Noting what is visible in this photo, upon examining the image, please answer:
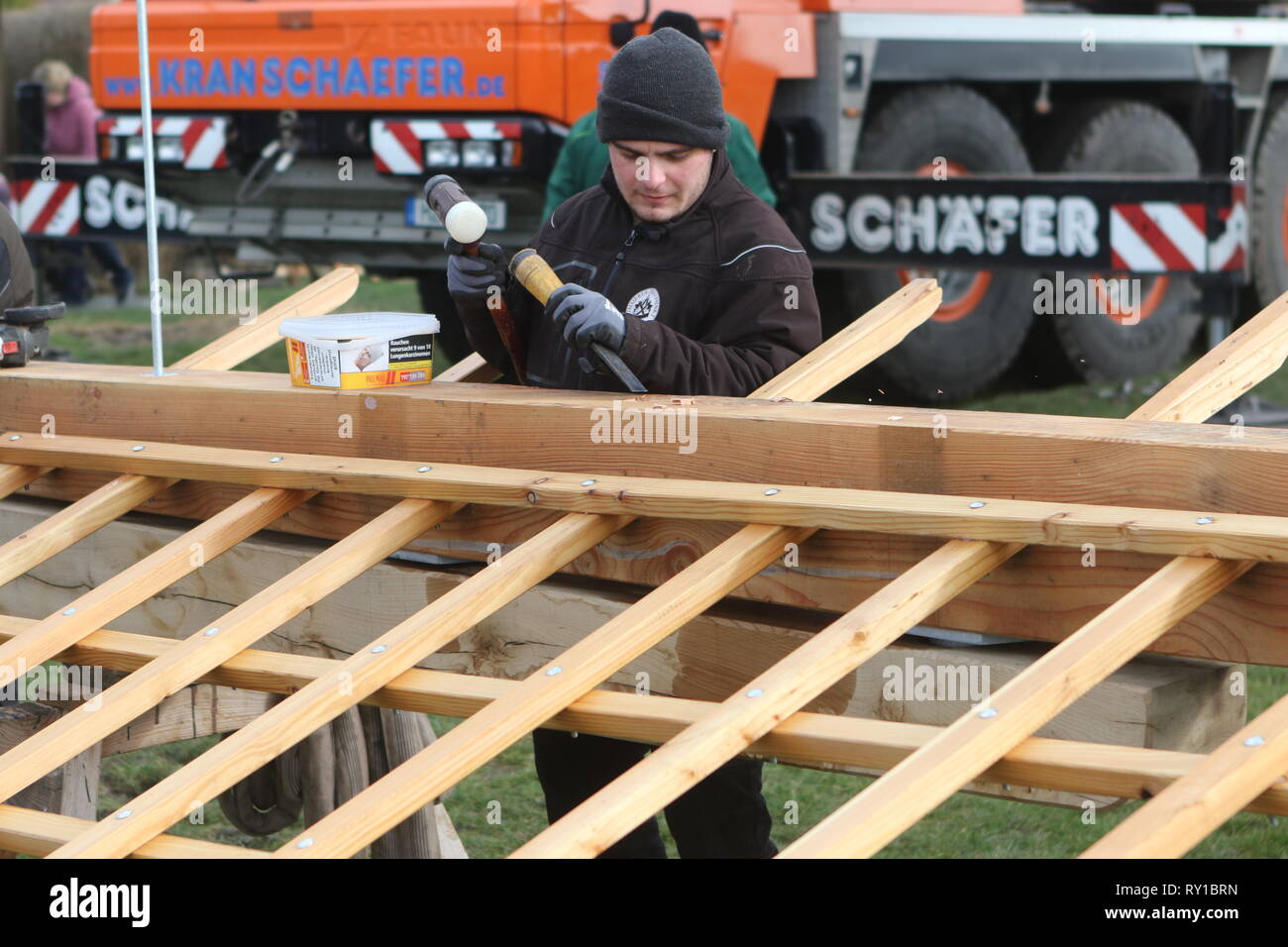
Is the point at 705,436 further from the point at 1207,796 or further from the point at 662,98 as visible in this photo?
the point at 1207,796

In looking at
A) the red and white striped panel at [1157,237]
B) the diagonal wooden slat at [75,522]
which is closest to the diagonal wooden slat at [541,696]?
the diagonal wooden slat at [75,522]

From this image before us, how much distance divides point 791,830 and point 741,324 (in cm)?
152

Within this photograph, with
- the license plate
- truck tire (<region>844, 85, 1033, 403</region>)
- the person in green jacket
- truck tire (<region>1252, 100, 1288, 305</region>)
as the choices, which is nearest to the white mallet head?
the person in green jacket

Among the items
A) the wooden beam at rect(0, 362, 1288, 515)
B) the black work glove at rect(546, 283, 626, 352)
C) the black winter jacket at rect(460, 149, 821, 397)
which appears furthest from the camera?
the black winter jacket at rect(460, 149, 821, 397)

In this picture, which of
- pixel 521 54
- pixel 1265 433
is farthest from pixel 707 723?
pixel 521 54

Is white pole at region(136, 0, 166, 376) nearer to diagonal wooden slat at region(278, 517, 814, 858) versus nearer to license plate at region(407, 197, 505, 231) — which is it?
diagonal wooden slat at region(278, 517, 814, 858)

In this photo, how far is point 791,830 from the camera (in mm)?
4293

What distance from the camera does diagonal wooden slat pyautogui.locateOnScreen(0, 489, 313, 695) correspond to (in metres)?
2.74

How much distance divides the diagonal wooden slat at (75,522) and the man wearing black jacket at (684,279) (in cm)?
70

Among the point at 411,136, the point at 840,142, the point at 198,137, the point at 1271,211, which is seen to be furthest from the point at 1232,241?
the point at 198,137

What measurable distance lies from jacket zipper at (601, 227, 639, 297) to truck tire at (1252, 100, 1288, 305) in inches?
241

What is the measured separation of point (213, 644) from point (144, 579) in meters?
0.32

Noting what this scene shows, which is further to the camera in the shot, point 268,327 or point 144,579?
point 268,327

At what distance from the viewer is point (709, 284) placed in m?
3.32
